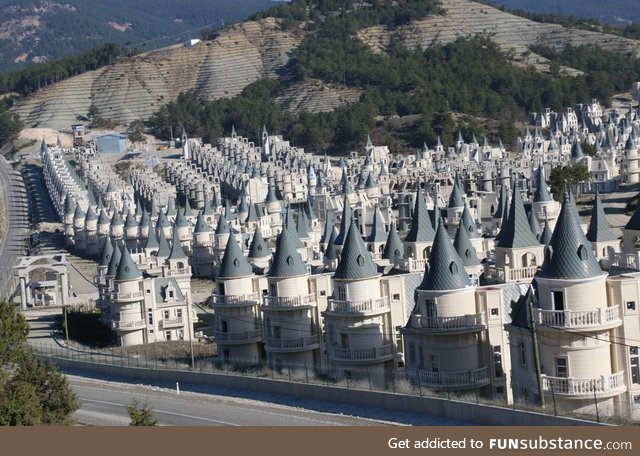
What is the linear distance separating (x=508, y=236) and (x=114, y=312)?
80.6ft

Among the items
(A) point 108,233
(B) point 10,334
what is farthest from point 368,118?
(B) point 10,334

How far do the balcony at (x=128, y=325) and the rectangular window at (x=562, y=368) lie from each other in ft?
114

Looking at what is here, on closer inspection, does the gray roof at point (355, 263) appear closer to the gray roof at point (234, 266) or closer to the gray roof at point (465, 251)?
the gray roof at point (465, 251)

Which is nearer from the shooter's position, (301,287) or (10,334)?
(10,334)

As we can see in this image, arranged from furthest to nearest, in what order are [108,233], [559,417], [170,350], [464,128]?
1. [464,128]
2. [108,233]
3. [170,350]
4. [559,417]

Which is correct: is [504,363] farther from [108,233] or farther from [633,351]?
[108,233]

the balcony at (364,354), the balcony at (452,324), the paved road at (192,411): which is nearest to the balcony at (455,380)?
the balcony at (452,324)

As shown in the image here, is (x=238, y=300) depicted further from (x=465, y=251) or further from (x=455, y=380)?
(x=455, y=380)

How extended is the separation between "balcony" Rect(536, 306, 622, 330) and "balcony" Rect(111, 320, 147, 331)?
3463 cm

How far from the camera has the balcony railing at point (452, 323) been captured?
42188 millimetres

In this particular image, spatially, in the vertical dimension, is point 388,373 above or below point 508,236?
below

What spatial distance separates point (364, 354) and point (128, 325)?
23982 mm

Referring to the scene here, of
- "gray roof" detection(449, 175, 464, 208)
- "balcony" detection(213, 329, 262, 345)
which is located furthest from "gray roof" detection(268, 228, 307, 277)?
"gray roof" detection(449, 175, 464, 208)

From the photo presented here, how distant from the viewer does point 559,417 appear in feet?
109
